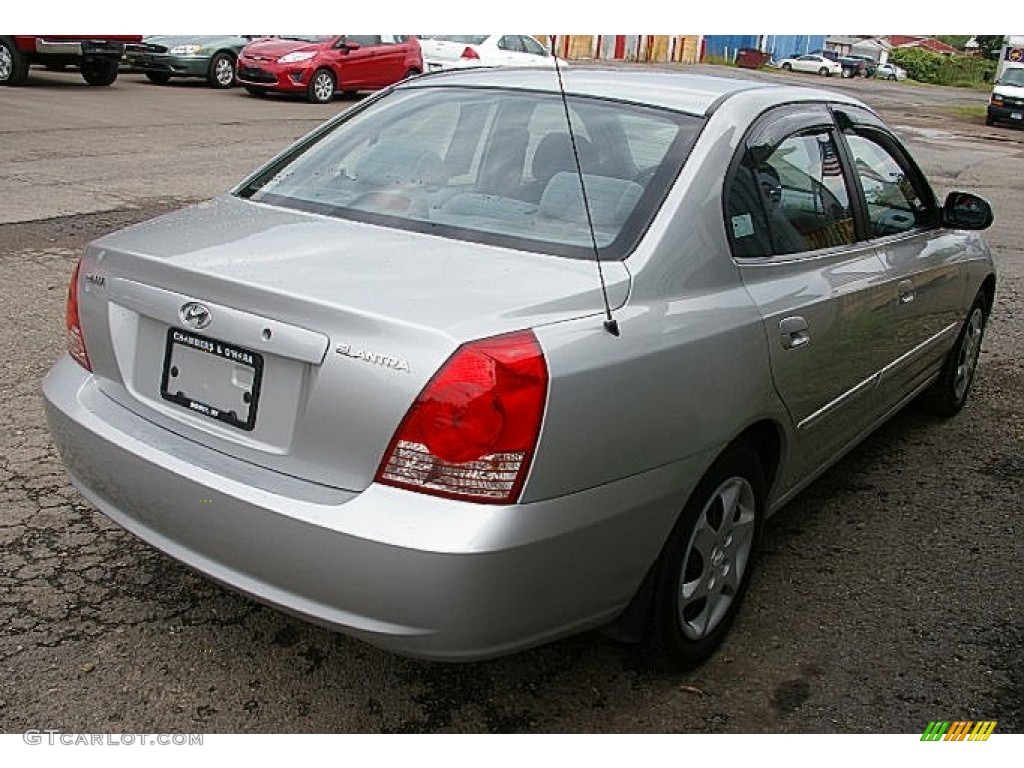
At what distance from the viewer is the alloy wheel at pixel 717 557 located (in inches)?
114

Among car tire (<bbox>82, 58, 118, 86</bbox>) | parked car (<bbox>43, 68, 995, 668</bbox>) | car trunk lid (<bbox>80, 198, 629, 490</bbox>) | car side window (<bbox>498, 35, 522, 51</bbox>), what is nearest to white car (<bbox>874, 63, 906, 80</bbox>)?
→ car side window (<bbox>498, 35, 522, 51</bbox>)

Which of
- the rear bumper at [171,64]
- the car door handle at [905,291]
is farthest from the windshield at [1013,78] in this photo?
the car door handle at [905,291]

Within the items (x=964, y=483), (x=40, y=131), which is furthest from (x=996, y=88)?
(x=964, y=483)

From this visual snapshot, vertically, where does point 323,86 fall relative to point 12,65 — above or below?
above

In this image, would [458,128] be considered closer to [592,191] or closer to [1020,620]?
[592,191]

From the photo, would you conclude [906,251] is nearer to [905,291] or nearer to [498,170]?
[905,291]

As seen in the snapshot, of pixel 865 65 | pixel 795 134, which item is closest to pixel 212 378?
pixel 795 134

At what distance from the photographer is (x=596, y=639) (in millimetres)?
3094

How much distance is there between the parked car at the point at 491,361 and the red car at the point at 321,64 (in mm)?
15766

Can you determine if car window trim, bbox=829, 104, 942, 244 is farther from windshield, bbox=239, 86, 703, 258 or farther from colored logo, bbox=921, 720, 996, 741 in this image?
colored logo, bbox=921, 720, 996, 741

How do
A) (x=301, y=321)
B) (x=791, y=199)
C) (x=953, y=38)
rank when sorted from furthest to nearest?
(x=953, y=38) < (x=791, y=199) < (x=301, y=321)

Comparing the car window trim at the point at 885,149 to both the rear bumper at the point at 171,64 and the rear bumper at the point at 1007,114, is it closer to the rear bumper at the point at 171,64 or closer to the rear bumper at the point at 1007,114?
the rear bumper at the point at 171,64

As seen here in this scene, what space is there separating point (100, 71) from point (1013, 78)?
22.9 meters

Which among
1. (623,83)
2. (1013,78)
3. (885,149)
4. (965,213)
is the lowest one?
(965,213)
